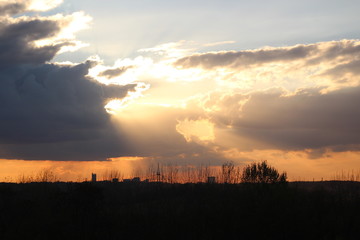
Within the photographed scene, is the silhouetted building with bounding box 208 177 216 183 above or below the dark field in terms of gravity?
above

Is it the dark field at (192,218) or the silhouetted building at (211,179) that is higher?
the silhouetted building at (211,179)

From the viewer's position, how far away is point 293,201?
115 feet

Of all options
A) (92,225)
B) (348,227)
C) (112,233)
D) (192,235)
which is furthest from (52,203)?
(348,227)

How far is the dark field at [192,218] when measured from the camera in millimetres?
27766

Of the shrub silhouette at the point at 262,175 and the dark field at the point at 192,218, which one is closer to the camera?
the dark field at the point at 192,218

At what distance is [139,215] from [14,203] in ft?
38.3

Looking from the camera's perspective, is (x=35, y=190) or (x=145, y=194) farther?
(x=145, y=194)

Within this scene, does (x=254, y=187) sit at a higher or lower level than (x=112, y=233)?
higher

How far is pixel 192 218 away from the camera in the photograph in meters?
31.0

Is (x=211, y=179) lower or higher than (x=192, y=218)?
higher

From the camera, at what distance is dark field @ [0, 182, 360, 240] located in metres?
27.8

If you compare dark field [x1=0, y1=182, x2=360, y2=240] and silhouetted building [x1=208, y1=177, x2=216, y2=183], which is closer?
dark field [x1=0, y1=182, x2=360, y2=240]

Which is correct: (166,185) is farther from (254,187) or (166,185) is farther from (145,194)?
(254,187)

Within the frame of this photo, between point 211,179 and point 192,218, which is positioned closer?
point 192,218
